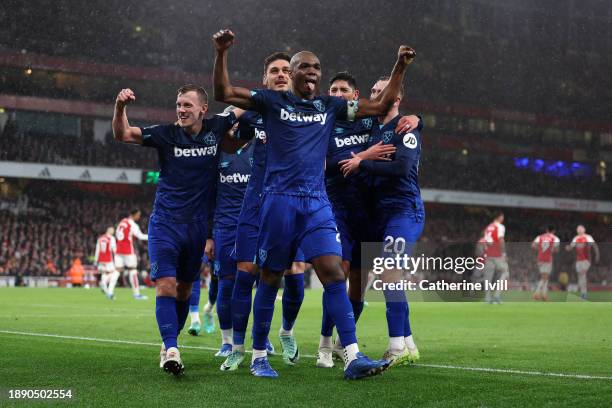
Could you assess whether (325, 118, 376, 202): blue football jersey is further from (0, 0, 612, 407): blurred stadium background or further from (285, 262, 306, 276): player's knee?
(0, 0, 612, 407): blurred stadium background

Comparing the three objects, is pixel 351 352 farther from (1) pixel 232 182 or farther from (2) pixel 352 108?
(1) pixel 232 182

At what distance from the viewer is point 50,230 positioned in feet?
129

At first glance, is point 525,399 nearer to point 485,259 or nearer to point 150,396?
point 150,396

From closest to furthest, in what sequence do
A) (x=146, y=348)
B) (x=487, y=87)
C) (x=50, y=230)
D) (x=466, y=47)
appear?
(x=146, y=348)
(x=50, y=230)
(x=466, y=47)
(x=487, y=87)

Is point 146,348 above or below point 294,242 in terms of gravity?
below

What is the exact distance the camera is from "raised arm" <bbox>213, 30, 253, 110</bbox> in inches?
204

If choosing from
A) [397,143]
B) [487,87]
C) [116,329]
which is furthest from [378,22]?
[397,143]

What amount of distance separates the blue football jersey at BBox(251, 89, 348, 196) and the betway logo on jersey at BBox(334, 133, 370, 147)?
47.6 inches

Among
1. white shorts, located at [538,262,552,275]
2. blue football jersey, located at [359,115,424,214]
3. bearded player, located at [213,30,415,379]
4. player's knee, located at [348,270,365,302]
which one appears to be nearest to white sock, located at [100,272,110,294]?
white shorts, located at [538,262,552,275]

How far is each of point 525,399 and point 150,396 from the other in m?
2.13

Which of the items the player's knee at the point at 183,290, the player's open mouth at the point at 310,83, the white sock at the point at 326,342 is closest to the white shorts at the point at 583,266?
the white sock at the point at 326,342

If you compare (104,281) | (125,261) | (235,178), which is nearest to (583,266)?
(125,261)

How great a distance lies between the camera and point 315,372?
6160 mm

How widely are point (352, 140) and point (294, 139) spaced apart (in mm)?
1420
